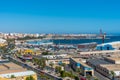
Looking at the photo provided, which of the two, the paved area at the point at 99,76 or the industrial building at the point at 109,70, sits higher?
the industrial building at the point at 109,70

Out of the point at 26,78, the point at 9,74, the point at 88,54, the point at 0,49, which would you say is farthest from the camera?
the point at 0,49

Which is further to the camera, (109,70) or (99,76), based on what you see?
(99,76)

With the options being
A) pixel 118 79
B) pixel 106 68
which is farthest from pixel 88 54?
pixel 118 79

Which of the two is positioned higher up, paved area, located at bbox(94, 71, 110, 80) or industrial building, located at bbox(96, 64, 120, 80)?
industrial building, located at bbox(96, 64, 120, 80)

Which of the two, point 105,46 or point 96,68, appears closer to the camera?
point 96,68

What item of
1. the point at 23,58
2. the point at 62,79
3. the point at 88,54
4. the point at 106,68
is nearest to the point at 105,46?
the point at 88,54

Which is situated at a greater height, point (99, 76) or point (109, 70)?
point (109, 70)

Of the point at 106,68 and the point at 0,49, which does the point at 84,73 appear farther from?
the point at 0,49

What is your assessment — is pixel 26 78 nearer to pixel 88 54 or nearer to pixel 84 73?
pixel 84 73

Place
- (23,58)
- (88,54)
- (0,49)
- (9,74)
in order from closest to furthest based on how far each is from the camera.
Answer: (9,74) < (23,58) < (88,54) < (0,49)
